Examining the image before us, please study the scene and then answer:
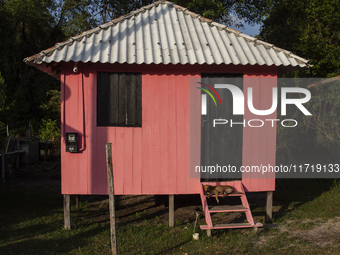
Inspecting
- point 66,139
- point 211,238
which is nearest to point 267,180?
point 211,238

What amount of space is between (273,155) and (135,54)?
12.4 feet

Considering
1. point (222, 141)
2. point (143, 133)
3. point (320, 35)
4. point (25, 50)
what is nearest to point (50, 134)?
point (25, 50)

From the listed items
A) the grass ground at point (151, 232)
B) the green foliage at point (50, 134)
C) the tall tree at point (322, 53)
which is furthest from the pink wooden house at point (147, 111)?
the green foliage at point (50, 134)

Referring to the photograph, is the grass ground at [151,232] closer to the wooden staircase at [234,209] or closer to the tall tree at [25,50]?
the wooden staircase at [234,209]

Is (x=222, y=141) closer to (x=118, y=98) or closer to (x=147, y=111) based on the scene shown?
(x=147, y=111)

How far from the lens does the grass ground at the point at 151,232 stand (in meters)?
5.93

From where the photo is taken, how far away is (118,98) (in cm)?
692

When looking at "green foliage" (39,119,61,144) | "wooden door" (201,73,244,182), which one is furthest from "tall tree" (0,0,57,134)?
"wooden door" (201,73,244,182)

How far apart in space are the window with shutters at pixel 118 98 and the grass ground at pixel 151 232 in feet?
7.83

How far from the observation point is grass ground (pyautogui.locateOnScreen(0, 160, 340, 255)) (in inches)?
233

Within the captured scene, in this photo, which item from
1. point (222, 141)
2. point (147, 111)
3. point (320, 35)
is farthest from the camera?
point (320, 35)

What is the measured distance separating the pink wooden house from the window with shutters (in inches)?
0.8

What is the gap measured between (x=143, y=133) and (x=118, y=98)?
0.93 meters

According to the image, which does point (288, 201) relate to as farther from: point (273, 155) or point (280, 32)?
point (280, 32)
